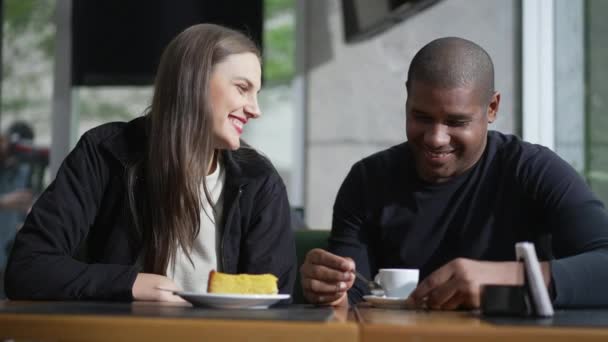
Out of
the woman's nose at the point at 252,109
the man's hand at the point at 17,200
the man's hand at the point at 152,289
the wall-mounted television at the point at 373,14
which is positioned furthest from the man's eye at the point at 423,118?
the man's hand at the point at 17,200

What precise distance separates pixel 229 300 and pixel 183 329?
252 millimetres

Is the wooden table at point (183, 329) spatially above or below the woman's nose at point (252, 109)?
below

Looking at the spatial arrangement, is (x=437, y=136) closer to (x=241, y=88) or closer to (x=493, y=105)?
(x=493, y=105)

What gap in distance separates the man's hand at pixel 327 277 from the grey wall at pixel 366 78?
8.85 ft

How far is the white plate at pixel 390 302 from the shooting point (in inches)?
57.2

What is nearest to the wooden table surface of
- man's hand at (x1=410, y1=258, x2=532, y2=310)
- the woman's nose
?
man's hand at (x1=410, y1=258, x2=532, y2=310)

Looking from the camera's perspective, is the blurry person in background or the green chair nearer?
the green chair


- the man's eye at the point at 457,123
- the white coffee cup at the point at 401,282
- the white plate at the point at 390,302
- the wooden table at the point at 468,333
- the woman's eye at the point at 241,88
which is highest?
the woman's eye at the point at 241,88

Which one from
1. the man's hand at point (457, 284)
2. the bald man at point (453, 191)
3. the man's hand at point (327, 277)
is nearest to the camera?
the man's hand at point (457, 284)

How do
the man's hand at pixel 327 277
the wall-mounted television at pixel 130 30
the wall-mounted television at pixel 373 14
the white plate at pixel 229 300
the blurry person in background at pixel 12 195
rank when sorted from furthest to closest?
the blurry person in background at pixel 12 195 → the wall-mounted television at pixel 130 30 → the wall-mounted television at pixel 373 14 → the man's hand at pixel 327 277 → the white plate at pixel 229 300

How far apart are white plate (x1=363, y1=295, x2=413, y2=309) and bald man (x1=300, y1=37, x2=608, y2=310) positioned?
270 mm

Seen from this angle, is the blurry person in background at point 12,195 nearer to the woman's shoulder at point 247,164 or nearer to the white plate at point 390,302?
the woman's shoulder at point 247,164

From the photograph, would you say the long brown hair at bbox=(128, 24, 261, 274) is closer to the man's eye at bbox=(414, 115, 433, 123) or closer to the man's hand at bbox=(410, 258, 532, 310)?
the man's eye at bbox=(414, 115, 433, 123)

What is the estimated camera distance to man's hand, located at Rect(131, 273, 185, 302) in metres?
1.57
